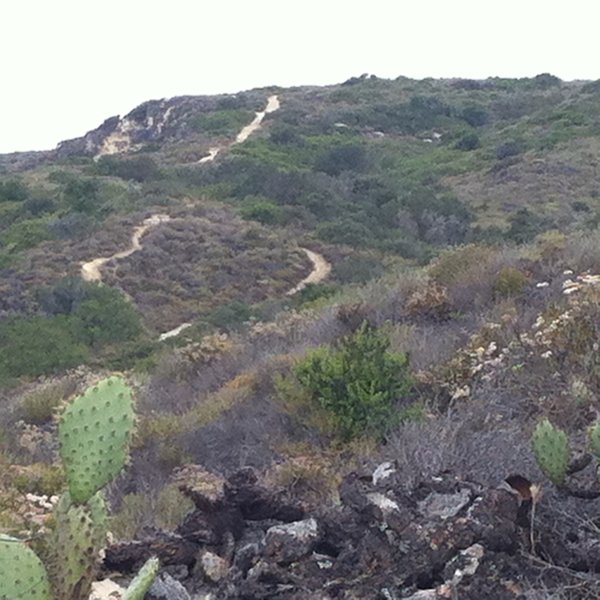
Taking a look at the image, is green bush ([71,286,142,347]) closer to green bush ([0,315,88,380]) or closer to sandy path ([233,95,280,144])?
green bush ([0,315,88,380])

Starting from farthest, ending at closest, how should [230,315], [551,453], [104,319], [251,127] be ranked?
[251,127] → [104,319] → [230,315] → [551,453]

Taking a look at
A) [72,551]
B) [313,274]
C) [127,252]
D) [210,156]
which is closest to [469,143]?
[210,156]

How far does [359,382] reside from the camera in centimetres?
612

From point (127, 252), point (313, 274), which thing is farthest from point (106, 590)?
point (127, 252)

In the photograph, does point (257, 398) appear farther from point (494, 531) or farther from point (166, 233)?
point (166, 233)

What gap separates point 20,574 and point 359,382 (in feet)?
11.4

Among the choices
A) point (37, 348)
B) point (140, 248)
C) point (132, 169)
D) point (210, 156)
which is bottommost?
point (37, 348)

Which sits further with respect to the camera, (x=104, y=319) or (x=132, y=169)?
(x=132, y=169)

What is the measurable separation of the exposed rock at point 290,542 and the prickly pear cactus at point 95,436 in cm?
69

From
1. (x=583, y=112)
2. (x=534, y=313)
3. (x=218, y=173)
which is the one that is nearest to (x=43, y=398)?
(x=534, y=313)

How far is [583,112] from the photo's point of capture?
4200cm

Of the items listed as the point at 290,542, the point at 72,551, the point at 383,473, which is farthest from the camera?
the point at 383,473

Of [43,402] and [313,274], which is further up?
[43,402]

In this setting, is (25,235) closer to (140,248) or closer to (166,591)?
(140,248)
